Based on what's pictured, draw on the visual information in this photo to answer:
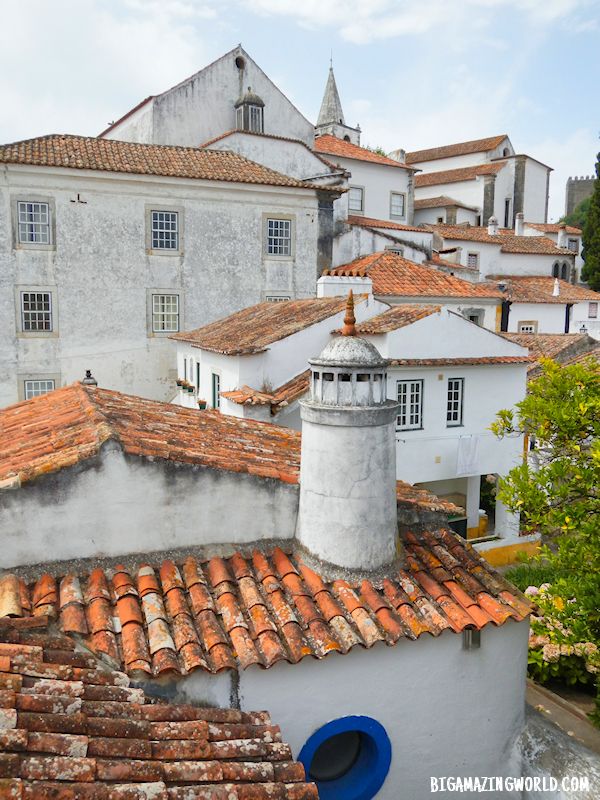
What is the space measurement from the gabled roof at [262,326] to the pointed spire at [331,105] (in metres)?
45.0

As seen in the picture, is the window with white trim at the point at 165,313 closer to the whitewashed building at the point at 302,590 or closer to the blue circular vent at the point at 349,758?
the whitewashed building at the point at 302,590

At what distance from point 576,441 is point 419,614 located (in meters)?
2.73

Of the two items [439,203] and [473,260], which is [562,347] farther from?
[439,203]

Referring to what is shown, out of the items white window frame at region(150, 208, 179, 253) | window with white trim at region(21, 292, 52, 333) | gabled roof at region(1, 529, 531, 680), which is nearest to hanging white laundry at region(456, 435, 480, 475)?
gabled roof at region(1, 529, 531, 680)

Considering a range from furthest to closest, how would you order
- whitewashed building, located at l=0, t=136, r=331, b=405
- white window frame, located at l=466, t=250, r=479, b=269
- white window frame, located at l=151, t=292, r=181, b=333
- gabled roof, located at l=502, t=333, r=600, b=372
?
1. white window frame, located at l=466, t=250, r=479, b=269
2. white window frame, located at l=151, t=292, r=181, b=333
3. gabled roof, located at l=502, t=333, r=600, b=372
4. whitewashed building, located at l=0, t=136, r=331, b=405

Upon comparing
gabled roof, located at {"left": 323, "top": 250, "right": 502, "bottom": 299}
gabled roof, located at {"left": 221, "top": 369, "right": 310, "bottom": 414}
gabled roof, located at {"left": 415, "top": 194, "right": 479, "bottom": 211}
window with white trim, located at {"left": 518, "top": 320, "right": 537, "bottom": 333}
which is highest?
gabled roof, located at {"left": 415, "top": 194, "right": 479, "bottom": 211}

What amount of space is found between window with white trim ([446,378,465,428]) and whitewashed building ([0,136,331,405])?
12558mm

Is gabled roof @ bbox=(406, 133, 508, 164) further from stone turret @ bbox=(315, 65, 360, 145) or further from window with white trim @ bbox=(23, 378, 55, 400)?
window with white trim @ bbox=(23, 378, 55, 400)

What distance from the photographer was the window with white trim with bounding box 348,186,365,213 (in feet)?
134

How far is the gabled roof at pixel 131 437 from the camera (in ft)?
20.8

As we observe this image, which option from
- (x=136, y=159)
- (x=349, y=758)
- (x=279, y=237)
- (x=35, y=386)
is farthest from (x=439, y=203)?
(x=349, y=758)

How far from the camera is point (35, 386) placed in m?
23.9

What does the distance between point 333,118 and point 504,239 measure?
75.1 ft

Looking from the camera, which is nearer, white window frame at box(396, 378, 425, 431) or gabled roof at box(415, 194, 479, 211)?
white window frame at box(396, 378, 425, 431)
